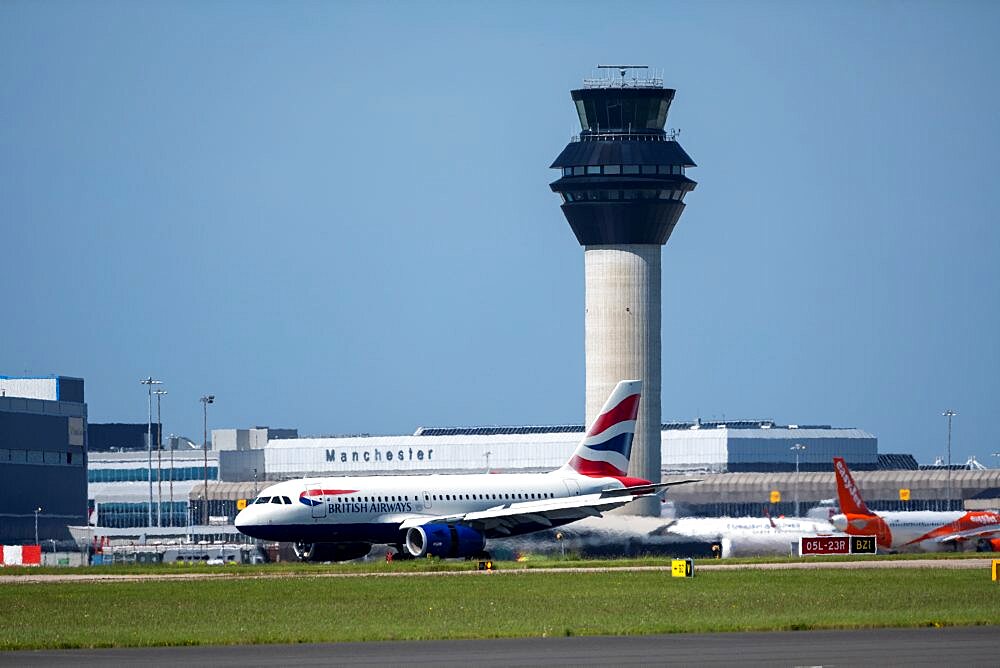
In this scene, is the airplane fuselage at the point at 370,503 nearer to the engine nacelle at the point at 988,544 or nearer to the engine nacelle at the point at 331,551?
the engine nacelle at the point at 331,551

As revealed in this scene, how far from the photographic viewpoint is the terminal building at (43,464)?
145250 mm

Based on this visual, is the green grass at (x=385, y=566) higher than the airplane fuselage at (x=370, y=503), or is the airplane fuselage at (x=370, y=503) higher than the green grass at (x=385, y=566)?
the airplane fuselage at (x=370, y=503)

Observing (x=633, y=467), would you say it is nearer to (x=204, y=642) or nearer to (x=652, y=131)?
(x=652, y=131)

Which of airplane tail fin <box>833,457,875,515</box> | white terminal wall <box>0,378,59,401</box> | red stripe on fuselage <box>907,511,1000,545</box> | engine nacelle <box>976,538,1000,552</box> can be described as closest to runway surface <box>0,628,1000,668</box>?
airplane tail fin <box>833,457,875,515</box>

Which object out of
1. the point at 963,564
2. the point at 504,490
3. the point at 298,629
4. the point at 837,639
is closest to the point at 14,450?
the point at 504,490

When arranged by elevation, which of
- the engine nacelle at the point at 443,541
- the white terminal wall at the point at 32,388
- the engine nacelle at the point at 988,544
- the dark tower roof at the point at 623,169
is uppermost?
the dark tower roof at the point at 623,169

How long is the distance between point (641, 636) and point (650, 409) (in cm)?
9902

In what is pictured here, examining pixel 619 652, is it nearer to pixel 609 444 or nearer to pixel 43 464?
pixel 609 444

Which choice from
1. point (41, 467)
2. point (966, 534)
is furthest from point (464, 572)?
point (41, 467)

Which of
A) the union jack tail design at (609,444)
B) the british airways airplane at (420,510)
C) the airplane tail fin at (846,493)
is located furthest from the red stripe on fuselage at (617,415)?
the airplane tail fin at (846,493)

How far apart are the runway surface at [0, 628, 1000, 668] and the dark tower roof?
99154 millimetres

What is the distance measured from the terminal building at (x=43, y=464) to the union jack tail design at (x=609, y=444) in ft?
A: 211

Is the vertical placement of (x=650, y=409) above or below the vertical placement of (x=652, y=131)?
below

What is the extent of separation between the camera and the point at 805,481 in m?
178
